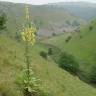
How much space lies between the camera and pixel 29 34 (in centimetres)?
1631

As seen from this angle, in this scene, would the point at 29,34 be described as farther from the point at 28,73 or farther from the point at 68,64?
the point at 68,64

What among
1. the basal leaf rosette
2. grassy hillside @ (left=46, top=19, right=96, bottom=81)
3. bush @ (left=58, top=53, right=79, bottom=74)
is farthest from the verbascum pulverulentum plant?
grassy hillside @ (left=46, top=19, right=96, bottom=81)

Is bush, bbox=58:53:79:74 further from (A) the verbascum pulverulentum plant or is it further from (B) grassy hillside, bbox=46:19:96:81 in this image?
(A) the verbascum pulverulentum plant

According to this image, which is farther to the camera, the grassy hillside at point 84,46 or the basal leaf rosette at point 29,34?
the grassy hillside at point 84,46

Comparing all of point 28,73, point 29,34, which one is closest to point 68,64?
point 28,73

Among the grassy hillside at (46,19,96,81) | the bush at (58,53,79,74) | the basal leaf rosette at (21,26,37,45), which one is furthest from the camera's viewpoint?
the grassy hillside at (46,19,96,81)

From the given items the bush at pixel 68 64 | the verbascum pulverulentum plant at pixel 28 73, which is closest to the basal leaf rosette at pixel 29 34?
the verbascum pulverulentum plant at pixel 28 73

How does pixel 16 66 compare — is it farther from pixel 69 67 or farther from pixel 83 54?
pixel 83 54

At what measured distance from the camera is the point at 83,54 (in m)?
128

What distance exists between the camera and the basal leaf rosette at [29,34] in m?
16.2

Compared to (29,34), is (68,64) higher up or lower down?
lower down

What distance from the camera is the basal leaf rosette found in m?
16.2

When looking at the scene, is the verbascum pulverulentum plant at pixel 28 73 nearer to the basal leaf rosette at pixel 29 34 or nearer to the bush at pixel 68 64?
the basal leaf rosette at pixel 29 34

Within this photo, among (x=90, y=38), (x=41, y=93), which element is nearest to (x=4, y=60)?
(x=41, y=93)
